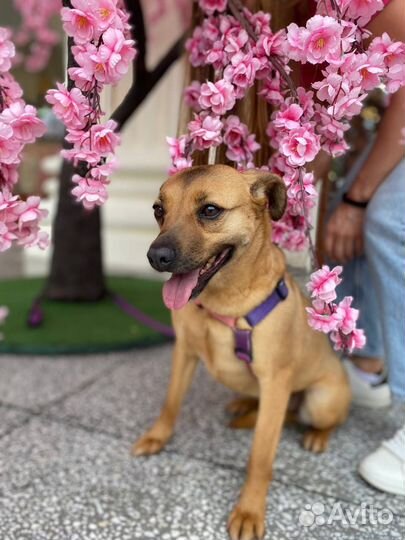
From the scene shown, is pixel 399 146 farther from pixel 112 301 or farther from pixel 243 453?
pixel 112 301

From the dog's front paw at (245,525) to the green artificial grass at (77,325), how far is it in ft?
5.50

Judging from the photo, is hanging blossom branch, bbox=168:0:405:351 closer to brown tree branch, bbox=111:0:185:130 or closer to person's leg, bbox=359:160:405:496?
person's leg, bbox=359:160:405:496

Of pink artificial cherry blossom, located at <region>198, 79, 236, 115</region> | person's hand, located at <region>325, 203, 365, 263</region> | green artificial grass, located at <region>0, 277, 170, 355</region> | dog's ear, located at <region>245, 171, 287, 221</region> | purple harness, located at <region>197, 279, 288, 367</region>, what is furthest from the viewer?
green artificial grass, located at <region>0, 277, 170, 355</region>

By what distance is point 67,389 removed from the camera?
2900 mm

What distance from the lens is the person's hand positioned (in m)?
2.41

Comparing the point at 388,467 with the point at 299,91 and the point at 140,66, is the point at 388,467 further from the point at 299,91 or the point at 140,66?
the point at 140,66

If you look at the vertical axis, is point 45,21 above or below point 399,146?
above

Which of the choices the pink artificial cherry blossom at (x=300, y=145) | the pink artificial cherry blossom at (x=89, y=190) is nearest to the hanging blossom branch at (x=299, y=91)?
the pink artificial cherry blossom at (x=300, y=145)

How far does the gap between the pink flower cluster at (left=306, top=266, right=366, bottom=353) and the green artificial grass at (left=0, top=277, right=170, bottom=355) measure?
6.28ft

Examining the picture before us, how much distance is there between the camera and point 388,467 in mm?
→ 2131

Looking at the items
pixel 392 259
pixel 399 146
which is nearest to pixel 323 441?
pixel 392 259

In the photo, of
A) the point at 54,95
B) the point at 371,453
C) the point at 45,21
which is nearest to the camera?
the point at 54,95

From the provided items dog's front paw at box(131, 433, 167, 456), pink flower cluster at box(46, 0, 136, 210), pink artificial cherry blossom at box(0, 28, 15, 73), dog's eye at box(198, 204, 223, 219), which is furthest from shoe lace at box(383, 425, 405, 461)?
pink artificial cherry blossom at box(0, 28, 15, 73)

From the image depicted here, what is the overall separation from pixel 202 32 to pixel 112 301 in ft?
8.05
